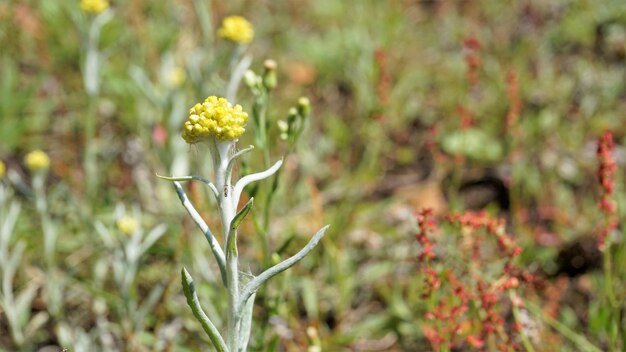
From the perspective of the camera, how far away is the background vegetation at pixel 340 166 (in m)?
2.67

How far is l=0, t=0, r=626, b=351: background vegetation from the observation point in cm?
267

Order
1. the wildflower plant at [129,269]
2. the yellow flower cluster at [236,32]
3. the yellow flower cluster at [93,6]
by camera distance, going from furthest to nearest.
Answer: the yellow flower cluster at [93,6] → the yellow flower cluster at [236,32] → the wildflower plant at [129,269]

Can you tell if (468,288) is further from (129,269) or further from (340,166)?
(340,166)

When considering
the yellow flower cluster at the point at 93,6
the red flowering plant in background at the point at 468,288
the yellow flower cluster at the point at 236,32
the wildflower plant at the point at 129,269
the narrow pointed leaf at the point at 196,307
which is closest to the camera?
the narrow pointed leaf at the point at 196,307

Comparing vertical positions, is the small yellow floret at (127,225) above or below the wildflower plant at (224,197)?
below

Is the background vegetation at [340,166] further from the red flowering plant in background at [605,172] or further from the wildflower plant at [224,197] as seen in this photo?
the wildflower plant at [224,197]

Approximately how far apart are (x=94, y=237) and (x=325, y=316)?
3.50 feet

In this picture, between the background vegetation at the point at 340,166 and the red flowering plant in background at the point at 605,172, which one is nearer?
the red flowering plant in background at the point at 605,172

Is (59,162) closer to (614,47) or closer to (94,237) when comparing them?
(94,237)

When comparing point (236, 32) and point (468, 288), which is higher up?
point (236, 32)

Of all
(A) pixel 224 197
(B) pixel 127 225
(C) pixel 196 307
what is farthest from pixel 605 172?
(B) pixel 127 225

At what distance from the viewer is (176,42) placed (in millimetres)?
4355

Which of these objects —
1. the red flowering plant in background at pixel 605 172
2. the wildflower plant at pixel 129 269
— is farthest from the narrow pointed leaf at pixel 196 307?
the red flowering plant in background at pixel 605 172

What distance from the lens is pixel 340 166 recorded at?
12.3 feet
